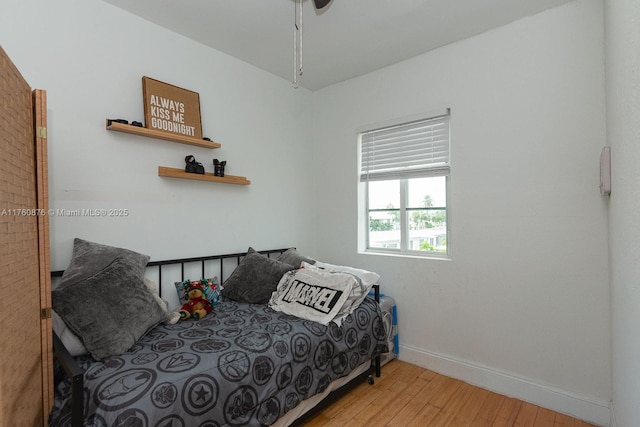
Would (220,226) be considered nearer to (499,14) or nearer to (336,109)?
(336,109)

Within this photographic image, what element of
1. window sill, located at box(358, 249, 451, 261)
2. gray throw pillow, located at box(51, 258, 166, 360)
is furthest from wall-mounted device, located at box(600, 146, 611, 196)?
gray throw pillow, located at box(51, 258, 166, 360)

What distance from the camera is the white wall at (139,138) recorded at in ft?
5.84

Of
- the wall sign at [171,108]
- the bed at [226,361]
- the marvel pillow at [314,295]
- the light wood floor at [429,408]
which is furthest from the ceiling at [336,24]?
the light wood floor at [429,408]

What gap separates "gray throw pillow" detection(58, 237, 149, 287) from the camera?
158cm

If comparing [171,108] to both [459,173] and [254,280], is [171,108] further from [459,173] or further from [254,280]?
[459,173]

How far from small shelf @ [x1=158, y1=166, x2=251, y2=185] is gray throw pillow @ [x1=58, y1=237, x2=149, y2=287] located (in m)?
0.60

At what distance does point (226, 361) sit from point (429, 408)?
1.39 metres

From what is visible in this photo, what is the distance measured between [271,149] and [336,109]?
794mm

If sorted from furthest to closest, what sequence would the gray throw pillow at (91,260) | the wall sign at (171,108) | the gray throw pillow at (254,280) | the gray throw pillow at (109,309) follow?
the gray throw pillow at (254,280) < the wall sign at (171,108) < the gray throw pillow at (91,260) < the gray throw pillow at (109,309)

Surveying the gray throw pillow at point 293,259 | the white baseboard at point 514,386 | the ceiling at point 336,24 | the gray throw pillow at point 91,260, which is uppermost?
the ceiling at point 336,24

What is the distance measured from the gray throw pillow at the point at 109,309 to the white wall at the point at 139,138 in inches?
15.8

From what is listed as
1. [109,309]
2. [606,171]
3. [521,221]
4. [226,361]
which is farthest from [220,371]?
[606,171]

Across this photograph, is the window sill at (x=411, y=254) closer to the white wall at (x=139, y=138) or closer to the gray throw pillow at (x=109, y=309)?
the white wall at (x=139, y=138)

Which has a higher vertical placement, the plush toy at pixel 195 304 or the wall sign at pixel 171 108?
the wall sign at pixel 171 108
